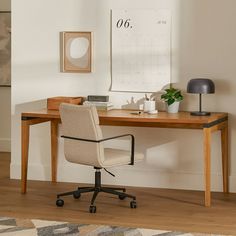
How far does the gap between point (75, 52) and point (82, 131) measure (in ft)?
4.15

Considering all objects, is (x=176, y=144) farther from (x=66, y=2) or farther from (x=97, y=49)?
(x=66, y=2)

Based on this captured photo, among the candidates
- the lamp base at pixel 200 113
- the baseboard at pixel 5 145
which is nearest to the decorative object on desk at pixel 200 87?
the lamp base at pixel 200 113

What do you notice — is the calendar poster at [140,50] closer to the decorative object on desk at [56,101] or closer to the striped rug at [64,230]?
the decorative object on desk at [56,101]

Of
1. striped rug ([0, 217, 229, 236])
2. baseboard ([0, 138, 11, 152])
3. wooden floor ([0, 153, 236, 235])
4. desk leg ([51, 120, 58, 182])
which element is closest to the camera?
striped rug ([0, 217, 229, 236])

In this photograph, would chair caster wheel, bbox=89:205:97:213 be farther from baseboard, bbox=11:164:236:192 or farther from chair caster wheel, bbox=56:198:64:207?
baseboard, bbox=11:164:236:192

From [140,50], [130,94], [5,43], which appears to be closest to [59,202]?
[130,94]

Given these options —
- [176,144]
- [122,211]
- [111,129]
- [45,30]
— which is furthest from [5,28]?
[122,211]

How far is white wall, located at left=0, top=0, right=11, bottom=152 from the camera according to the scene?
27.2 ft

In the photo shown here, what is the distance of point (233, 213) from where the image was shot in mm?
5395

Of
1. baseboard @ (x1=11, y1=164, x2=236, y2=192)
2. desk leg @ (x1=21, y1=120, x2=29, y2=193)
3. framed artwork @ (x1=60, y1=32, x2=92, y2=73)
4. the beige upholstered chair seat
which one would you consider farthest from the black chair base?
framed artwork @ (x1=60, y1=32, x2=92, y2=73)

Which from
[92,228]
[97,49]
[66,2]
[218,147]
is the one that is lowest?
[92,228]

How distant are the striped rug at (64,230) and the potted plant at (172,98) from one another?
1.50 meters

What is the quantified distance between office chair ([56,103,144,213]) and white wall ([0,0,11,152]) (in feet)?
9.43

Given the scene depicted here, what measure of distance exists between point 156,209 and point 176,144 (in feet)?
3.11
